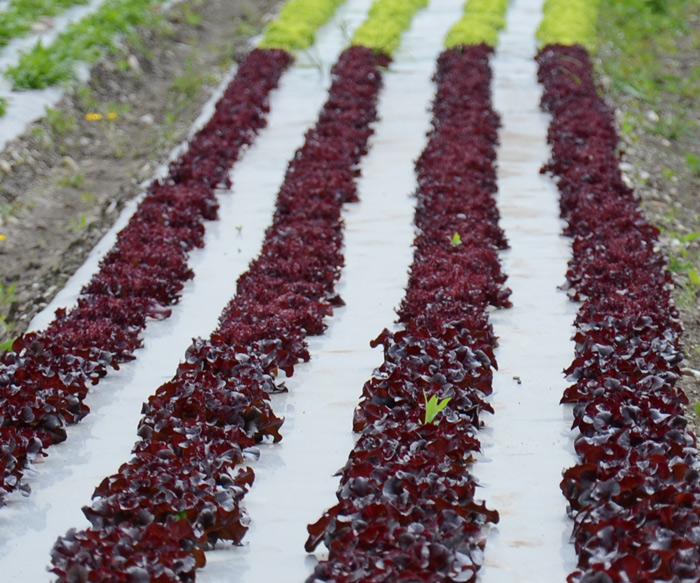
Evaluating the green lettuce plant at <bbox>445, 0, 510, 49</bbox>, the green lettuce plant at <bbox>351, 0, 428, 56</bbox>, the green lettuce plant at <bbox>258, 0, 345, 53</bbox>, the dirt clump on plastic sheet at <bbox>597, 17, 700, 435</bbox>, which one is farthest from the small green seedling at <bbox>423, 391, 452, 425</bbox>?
the green lettuce plant at <bbox>258, 0, 345, 53</bbox>

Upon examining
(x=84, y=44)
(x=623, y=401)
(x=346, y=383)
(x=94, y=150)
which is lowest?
(x=94, y=150)

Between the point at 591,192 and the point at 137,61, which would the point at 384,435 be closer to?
the point at 591,192

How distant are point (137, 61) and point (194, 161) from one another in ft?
17.6

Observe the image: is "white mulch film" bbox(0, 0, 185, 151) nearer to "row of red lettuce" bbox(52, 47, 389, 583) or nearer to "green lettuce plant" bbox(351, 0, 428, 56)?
"row of red lettuce" bbox(52, 47, 389, 583)

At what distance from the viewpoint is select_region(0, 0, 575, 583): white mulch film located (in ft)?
15.9

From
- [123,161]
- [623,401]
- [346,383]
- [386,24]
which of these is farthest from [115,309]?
[386,24]

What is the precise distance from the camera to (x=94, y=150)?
39.1 feet

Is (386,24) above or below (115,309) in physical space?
below

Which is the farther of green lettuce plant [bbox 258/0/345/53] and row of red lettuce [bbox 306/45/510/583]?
green lettuce plant [bbox 258/0/345/53]

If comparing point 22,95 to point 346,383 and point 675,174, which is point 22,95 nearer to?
point 675,174

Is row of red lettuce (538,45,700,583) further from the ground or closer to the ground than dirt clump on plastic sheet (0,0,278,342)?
further from the ground

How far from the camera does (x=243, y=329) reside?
652 centimetres

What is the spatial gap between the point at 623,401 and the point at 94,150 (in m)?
8.05

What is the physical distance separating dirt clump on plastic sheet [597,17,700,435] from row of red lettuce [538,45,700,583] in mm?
234
